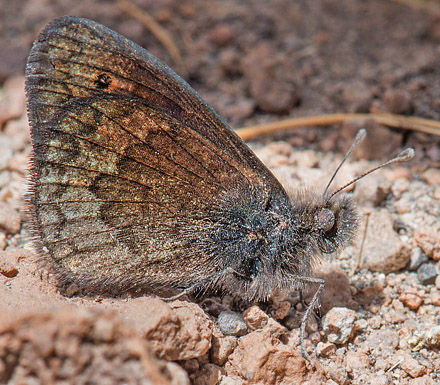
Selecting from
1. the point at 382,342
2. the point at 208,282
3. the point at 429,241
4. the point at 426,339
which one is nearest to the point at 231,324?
the point at 208,282

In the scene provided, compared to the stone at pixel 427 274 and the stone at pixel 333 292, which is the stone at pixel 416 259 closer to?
the stone at pixel 427 274

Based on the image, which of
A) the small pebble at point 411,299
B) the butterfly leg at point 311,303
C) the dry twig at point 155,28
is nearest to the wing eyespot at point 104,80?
the butterfly leg at point 311,303

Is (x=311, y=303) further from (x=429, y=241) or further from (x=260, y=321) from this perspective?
(x=429, y=241)

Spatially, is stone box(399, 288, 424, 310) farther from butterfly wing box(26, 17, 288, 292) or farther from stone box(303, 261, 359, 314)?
butterfly wing box(26, 17, 288, 292)

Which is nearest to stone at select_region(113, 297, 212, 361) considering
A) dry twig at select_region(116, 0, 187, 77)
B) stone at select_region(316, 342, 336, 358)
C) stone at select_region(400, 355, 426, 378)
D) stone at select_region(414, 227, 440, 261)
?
stone at select_region(316, 342, 336, 358)

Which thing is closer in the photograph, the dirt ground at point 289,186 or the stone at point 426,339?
the dirt ground at point 289,186

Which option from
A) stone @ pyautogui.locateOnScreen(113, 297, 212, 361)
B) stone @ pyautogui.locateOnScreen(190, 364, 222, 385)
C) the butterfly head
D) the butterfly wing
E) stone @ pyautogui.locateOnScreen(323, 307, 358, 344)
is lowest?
stone @ pyautogui.locateOnScreen(190, 364, 222, 385)

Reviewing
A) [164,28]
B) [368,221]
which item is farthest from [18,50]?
[368,221]

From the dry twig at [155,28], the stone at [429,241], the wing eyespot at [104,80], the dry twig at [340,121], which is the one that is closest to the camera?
the wing eyespot at [104,80]

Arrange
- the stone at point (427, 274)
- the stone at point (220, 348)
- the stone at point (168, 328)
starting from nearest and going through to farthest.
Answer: the stone at point (168, 328)
the stone at point (220, 348)
the stone at point (427, 274)
